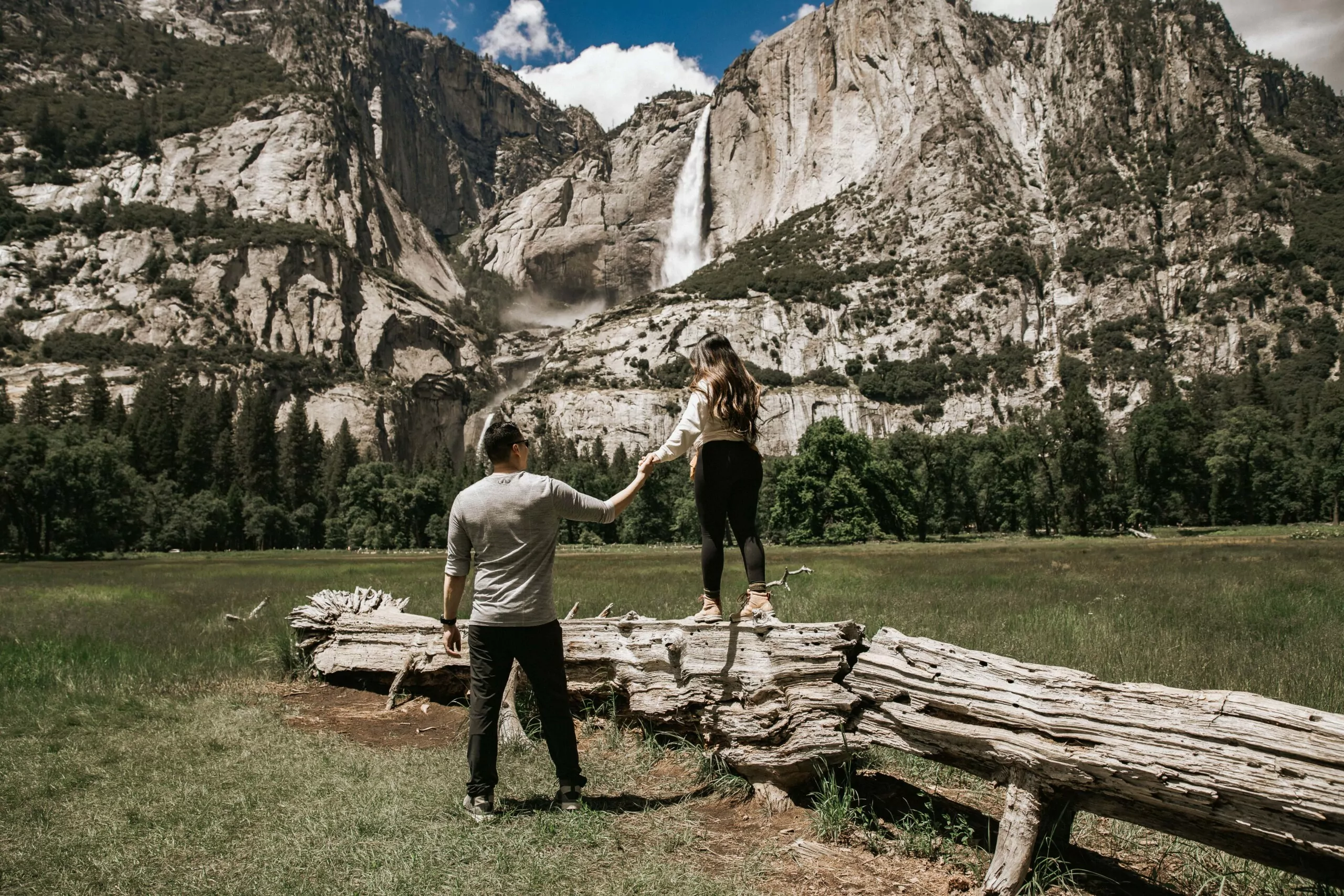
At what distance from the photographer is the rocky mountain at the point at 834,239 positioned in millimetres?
131750

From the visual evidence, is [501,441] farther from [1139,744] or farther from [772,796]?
[1139,744]

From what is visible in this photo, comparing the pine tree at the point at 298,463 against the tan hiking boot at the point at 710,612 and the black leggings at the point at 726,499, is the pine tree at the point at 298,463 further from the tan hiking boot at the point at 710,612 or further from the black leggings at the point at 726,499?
the black leggings at the point at 726,499

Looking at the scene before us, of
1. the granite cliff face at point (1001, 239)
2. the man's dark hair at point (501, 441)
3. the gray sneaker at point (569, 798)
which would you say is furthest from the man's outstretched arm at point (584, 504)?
the granite cliff face at point (1001, 239)

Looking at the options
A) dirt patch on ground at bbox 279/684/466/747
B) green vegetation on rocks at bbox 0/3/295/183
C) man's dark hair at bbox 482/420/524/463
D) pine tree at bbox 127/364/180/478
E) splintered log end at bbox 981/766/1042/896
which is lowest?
dirt patch on ground at bbox 279/684/466/747

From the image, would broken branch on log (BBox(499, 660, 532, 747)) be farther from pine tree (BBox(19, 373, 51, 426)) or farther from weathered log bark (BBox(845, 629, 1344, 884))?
pine tree (BBox(19, 373, 51, 426))

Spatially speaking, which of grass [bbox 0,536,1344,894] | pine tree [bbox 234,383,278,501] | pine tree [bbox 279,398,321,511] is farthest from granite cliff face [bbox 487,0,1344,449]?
grass [bbox 0,536,1344,894]

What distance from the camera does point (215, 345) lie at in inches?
5074

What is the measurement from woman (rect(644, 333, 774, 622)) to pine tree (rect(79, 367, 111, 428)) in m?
111

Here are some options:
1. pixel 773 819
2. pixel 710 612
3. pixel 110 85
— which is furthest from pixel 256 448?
pixel 110 85

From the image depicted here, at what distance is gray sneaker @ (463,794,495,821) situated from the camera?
5500 mm

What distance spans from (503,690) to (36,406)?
113253 mm

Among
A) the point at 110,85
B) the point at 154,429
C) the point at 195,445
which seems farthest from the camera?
the point at 110,85

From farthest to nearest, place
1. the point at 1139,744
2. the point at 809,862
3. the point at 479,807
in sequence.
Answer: the point at 479,807
the point at 809,862
the point at 1139,744

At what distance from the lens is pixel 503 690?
579 cm
